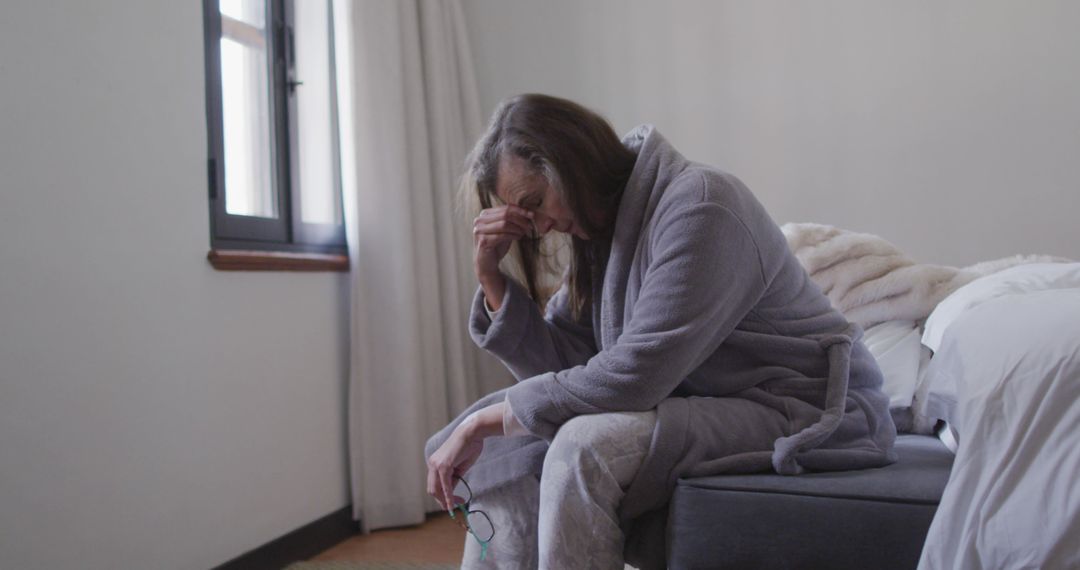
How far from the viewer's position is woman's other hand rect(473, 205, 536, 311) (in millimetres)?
1396

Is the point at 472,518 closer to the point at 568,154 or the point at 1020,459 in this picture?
the point at 568,154

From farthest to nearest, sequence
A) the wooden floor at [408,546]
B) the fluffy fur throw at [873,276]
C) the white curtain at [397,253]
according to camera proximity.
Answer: the white curtain at [397,253]
the wooden floor at [408,546]
the fluffy fur throw at [873,276]

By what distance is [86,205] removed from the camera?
5.28 ft

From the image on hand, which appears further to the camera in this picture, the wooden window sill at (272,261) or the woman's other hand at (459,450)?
the wooden window sill at (272,261)

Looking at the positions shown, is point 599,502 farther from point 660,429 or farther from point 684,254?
point 684,254

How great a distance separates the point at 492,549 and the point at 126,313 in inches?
34.7

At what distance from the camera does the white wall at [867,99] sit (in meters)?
2.25

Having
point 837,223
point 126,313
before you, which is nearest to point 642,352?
point 126,313

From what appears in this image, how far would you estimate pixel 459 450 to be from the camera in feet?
4.01

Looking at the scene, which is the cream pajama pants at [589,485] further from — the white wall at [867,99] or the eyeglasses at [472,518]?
the white wall at [867,99]

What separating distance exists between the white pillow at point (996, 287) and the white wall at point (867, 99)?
0.63m

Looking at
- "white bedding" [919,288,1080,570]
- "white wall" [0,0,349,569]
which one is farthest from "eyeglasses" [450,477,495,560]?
"white wall" [0,0,349,569]

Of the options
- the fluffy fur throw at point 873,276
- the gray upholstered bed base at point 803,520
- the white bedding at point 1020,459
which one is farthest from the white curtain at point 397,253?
the white bedding at point 1020,459

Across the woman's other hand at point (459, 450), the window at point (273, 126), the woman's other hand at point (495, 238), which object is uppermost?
the window at point (273, 126)
